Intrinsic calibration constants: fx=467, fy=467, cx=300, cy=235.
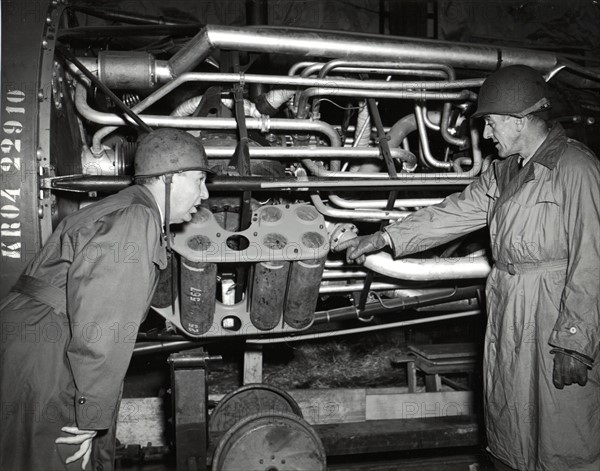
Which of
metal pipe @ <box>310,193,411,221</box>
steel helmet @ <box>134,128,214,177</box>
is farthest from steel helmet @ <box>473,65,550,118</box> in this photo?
steel helmet @ <box>134,128,214,177</box>

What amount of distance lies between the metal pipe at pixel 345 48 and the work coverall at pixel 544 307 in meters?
0.67

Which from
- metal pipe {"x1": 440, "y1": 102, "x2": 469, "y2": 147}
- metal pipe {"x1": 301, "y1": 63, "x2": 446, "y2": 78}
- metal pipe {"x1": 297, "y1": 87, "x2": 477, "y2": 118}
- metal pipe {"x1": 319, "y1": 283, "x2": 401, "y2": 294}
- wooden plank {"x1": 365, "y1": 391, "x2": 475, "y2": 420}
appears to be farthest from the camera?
wooden plank {"x1": 365, "y1": 391, "x2": 475, "y2": 420}

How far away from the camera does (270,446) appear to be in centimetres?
233

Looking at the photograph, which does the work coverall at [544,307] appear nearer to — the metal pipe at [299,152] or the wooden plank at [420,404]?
the metal pipe at [299,152]

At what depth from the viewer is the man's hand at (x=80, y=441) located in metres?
1.61

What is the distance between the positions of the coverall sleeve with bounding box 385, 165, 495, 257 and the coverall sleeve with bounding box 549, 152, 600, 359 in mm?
548

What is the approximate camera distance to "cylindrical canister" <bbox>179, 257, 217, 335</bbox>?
7.50 ft

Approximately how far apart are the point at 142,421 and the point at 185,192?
218cm

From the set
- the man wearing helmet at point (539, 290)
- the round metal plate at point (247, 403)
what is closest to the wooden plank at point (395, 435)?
the round metal plate at point (247, 403)

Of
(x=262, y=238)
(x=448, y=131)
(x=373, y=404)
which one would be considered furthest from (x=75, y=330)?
(x=373, y=404)

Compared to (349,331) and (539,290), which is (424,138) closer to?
(539,290)

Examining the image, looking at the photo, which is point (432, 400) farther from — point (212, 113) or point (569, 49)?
point (569, 49)

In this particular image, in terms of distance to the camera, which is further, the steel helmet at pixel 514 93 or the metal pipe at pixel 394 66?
the metal pipe at pixel 394 66

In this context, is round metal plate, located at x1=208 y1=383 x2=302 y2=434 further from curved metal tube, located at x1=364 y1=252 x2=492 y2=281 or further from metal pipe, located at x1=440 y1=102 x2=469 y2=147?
metal pipe, located at x1=440 y1=102 x2=469 y2=147
